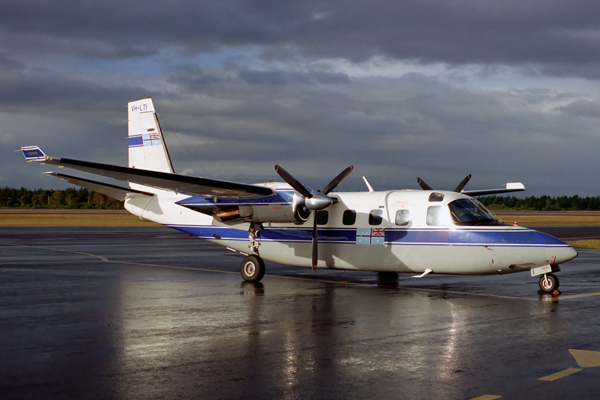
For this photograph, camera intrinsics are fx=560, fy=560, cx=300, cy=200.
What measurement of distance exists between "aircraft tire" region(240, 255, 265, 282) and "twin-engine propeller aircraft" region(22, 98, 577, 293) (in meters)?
0.03

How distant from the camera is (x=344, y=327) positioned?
1100cm

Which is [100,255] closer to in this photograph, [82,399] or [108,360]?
[108,360]

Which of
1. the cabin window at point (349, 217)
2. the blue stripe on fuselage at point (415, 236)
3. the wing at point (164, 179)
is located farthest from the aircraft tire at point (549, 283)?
the wing at point (164, 179)

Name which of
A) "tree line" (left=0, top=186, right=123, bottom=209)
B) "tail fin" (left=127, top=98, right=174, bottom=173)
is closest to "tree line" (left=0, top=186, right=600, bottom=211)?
"tree line" (left=0, top=186, right=123, bottom=209)

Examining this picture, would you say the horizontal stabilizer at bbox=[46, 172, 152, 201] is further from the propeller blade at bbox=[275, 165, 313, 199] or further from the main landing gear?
the propeller blade at bbox=[275, 165, 313, 199]

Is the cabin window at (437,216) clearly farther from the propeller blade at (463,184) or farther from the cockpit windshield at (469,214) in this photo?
the propeller blade at (463,184)

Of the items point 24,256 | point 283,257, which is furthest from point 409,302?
point 24,256

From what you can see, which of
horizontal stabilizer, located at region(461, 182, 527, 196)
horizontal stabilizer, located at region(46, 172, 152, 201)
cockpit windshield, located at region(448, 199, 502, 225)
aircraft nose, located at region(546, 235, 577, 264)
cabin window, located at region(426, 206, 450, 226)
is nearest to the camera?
aircraft nose, located at region(546, 235, 577, 264)

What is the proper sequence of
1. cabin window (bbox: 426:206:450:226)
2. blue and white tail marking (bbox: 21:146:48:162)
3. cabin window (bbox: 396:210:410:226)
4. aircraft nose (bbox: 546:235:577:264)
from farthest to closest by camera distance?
cabin window (bbox: 396:210:410:226) < cabin window (bbox: 426:206:450:226) < aircraft nose (bbox: 546:235:577:264) < blue and white tail marking (bbox: 21:146:48:162)

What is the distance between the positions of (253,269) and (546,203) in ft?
541

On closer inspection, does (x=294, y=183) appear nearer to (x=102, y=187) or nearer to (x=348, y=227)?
(x=348, y=227)

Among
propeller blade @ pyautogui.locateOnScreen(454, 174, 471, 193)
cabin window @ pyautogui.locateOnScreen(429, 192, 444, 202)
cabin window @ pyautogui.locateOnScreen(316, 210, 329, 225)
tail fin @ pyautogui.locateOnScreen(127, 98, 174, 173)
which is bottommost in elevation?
cabin window @ pyautogui.locateOnScreen(316, 210, 329, 225)

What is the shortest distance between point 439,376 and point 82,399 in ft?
15.0

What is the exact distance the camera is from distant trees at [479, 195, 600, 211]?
16150 cm
